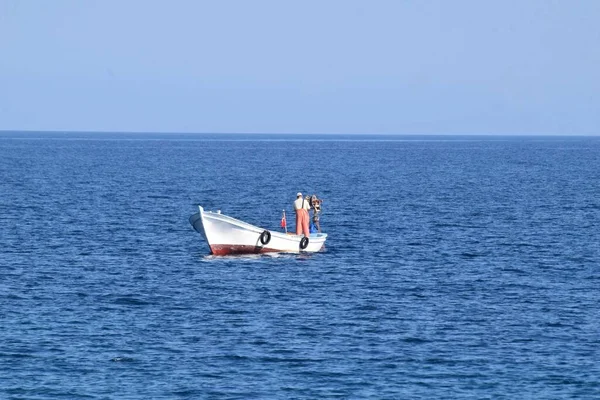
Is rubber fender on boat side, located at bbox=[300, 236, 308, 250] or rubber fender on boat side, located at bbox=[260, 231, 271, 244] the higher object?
rubber fender on boat side, located at bbox=[260, 231, 271, 244]

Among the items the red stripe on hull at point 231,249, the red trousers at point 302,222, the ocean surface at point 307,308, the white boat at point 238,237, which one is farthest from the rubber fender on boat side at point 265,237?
the red trousers at point 302,222

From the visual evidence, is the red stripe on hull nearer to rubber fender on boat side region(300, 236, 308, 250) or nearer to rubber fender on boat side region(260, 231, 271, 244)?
rubber fender on boat side region(260, 231, 271, 244)

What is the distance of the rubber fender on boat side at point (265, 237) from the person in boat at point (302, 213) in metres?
1.86

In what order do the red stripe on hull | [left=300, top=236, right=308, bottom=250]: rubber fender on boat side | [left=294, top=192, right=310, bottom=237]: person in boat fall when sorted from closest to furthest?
the red stripe on hull, [left=294, top=192, right=310, bottom=237]: person in boat, [left=300, top=236, right=308, bottom=250]: rubber fender on boat side

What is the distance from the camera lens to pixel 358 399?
3062 cm

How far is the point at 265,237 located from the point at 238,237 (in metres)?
1.34

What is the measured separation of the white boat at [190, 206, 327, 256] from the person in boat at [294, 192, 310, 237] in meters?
0.41

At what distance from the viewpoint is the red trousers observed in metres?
56.9

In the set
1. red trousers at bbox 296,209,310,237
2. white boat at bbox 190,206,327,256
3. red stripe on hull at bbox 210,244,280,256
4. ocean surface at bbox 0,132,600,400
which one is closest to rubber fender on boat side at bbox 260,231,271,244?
white boat at bbox 190,206,327,256

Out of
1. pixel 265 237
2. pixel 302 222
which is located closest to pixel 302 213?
pixel 302 222

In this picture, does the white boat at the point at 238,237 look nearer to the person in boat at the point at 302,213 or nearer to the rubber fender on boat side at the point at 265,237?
the rubber fender on boat side at the point at 265,237

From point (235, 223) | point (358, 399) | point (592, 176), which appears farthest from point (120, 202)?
point (592, 176)

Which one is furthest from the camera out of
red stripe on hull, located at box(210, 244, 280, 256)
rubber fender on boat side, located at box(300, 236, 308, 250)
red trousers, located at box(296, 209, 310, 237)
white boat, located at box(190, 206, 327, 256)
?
rubber fender on boat side, located at box(300, 236, 308, 250)

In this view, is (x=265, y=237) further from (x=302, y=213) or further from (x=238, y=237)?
(x=302, y=213)
